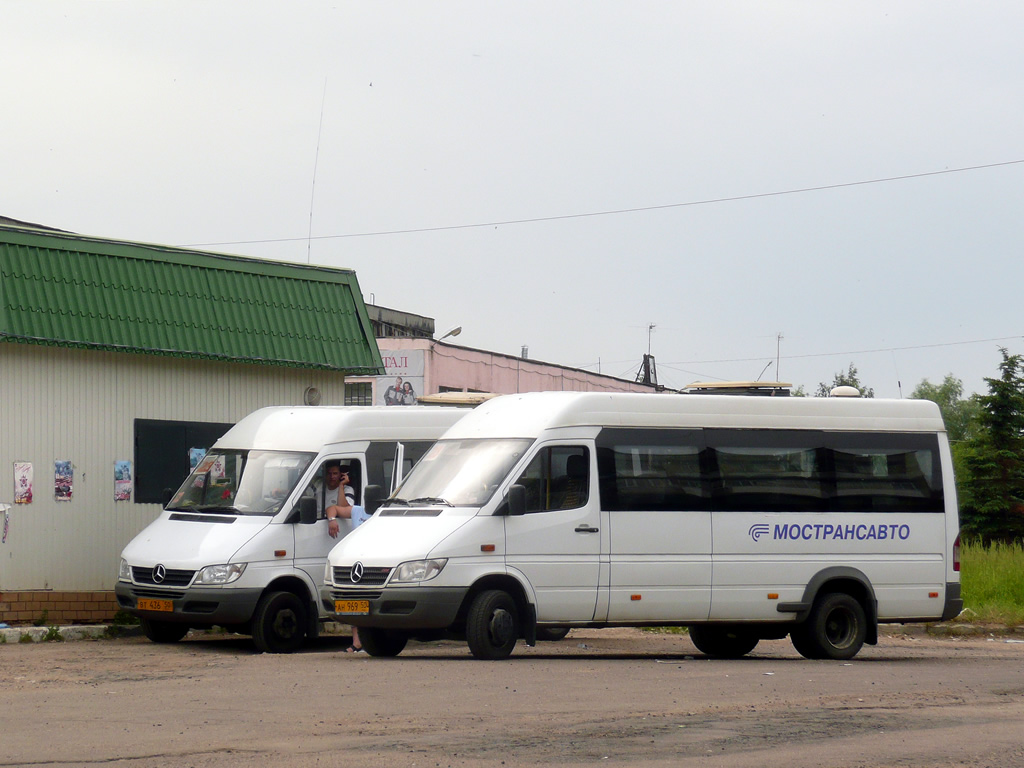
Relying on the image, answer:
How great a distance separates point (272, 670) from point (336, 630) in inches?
220

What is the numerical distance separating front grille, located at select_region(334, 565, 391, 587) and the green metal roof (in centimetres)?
539

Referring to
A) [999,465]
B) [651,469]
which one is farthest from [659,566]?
[999,465]

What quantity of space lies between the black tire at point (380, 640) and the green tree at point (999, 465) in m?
46.6

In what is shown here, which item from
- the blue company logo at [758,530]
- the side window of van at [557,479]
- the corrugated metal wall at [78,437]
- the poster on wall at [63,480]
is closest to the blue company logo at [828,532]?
the blue company logo at [758,530]

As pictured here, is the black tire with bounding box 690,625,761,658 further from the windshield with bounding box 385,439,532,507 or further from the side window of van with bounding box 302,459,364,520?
the side window of van with bounding box 302,459,364,520

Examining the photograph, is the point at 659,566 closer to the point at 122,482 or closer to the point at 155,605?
the point at 155,605

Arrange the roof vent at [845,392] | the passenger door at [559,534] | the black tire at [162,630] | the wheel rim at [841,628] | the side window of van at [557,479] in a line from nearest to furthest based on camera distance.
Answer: the passenger door at [559,534]
the side window of van at [557,479]
the wheel rim at [841,628]
the black tire at [162,630]
the roof vent at [845,392]

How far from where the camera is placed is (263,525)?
54.3ft

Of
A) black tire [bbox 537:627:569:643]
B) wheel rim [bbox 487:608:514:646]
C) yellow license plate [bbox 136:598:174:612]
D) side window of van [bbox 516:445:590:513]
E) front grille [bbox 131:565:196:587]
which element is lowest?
black tire [bbox 537:627:569:643]

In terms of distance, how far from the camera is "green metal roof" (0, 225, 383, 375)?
18.0 m

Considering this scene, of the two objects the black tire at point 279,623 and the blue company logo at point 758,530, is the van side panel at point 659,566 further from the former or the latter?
the black tire at point 279,623

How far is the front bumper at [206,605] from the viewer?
52.6 ft

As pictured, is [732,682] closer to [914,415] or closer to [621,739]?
[621,739]

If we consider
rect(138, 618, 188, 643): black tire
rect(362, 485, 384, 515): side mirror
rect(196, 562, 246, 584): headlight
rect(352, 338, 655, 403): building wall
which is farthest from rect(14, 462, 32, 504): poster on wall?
rect(352, 338, 655, 403): building wall
